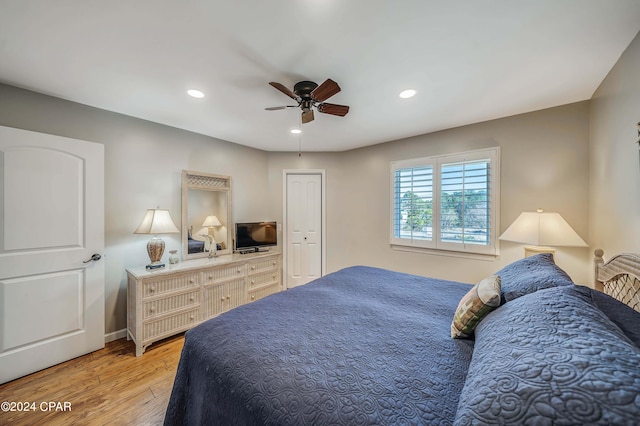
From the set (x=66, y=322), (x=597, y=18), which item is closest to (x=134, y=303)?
(x=66, y=322)

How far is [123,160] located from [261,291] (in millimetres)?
2362

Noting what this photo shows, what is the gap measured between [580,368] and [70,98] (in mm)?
3777

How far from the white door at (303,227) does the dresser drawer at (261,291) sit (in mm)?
542

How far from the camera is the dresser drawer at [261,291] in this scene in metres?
3.47

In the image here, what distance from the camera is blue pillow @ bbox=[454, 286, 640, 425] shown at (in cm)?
48

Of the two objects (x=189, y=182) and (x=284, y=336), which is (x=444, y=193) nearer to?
(x=284, y=336)

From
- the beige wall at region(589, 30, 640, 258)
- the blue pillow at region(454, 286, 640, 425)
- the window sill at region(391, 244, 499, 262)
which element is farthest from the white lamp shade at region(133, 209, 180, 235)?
the beige wall at region(589, 30, 640, 258)

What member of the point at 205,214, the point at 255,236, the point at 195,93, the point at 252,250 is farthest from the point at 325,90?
the point at 252,250

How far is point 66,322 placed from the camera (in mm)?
2270

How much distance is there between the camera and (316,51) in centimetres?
165

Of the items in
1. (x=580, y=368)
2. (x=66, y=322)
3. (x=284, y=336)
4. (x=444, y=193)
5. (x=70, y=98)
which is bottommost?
(x=66, y=322)

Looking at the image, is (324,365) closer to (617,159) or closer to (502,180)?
(617,159)

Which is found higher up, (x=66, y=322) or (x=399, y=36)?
(x=399, y=36)

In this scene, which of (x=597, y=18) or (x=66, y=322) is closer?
(x=597, y=18)
